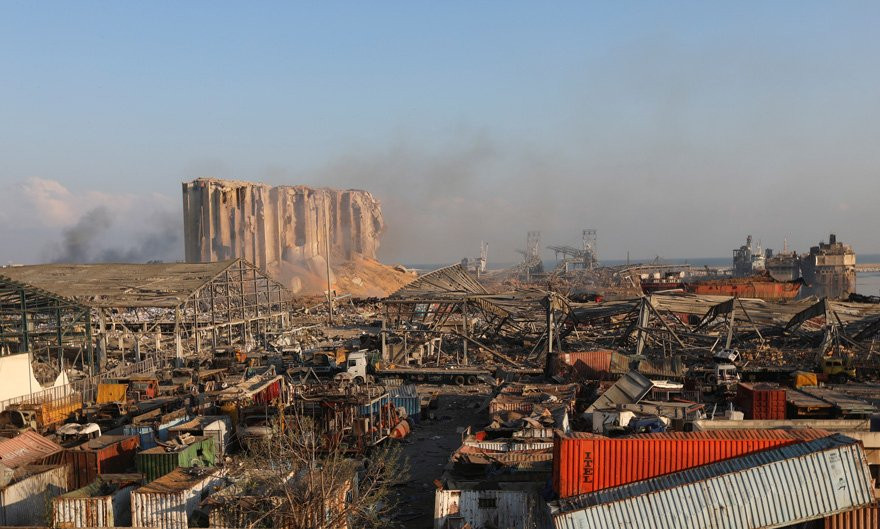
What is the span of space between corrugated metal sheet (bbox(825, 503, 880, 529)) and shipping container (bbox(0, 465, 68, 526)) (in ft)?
45.3

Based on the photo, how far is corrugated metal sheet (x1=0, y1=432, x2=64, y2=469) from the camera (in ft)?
57.5

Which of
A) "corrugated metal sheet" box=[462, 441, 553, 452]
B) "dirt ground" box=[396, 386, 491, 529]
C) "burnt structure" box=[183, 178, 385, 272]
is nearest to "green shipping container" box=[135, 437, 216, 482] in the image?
"dirt ground" box=[396, 386, 491, 529]

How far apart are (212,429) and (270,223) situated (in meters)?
122

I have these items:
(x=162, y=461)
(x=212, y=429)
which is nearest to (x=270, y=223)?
(x=212, y=429)

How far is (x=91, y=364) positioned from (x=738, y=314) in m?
29.2

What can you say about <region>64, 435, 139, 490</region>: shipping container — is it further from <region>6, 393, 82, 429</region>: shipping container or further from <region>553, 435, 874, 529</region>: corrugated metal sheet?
<region>553, 435, 874, 529</region>: corrugated metal sheet

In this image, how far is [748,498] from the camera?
13.1 metres

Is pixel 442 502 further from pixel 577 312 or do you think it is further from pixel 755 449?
pixel 577 312

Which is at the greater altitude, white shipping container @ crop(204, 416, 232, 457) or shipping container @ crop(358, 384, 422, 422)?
white shipping container @ crop(204, 416, 232, 457)

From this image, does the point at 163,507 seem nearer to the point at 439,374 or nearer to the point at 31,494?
the point at 31,494

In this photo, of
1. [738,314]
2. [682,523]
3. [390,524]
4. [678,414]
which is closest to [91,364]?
[390,524]

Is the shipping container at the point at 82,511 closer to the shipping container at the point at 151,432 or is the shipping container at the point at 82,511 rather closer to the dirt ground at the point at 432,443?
the shipping container at the point at 151,432

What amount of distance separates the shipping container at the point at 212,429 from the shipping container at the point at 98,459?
3.52 ft

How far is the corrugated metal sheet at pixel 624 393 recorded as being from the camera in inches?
867
